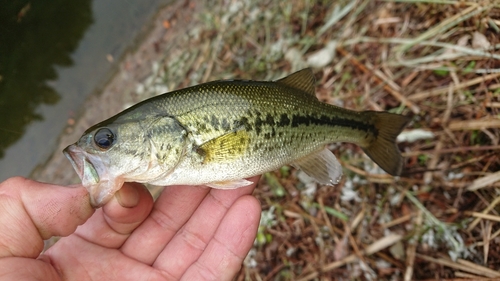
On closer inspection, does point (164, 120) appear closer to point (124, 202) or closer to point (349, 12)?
point (124, 202)

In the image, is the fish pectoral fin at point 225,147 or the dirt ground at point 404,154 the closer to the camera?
the fish pectoral fin at point 225,147

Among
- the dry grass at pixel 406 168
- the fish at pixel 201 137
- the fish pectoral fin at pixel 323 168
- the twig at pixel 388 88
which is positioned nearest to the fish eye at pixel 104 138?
the fish at pixel 201 137

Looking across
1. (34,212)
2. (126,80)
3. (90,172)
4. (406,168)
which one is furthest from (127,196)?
(126,80)

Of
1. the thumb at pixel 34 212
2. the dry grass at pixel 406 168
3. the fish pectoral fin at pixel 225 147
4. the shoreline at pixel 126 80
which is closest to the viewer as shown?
the thumb at pixel 34 212

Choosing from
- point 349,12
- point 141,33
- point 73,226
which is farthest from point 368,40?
point 141,33

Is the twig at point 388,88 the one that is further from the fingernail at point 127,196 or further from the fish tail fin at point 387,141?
the fingernail at point 127,196

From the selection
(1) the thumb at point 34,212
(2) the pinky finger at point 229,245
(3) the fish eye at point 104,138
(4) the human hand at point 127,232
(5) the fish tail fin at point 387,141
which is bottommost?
(5) the fish tail fin at point 387,141
